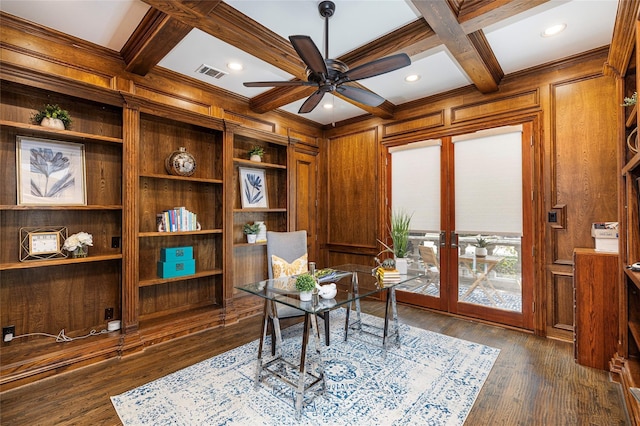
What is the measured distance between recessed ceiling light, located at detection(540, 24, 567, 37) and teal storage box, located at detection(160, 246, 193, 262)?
159 inches

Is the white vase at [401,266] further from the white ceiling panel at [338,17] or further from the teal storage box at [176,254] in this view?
the teal storage box at [176,254]

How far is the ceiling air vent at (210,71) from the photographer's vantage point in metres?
3.13

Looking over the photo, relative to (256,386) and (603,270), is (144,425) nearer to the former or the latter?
(256,386)

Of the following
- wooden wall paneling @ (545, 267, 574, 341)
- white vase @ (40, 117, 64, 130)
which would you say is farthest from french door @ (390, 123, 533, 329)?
white vase @ (40, 117, 64, 130)

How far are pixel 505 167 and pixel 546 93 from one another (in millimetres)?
830

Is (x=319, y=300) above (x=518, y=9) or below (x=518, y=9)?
below

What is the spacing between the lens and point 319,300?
7.14 ft

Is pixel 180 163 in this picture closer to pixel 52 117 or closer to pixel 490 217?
pixel 52 117

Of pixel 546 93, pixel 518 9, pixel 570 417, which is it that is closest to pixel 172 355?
pixel 570 417

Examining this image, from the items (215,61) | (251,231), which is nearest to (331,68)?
(215,61)

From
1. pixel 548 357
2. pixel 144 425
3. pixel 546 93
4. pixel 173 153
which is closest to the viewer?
pixel 144 425

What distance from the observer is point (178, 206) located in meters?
3.62

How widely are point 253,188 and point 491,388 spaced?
343 centimetres

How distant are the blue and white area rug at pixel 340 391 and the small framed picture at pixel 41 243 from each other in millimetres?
1413
